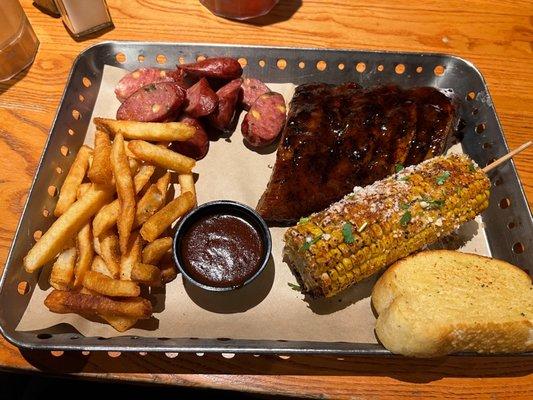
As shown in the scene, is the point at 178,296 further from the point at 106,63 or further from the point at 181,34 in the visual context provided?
the point at 181,34

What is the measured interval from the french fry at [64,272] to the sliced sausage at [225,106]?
1206mm

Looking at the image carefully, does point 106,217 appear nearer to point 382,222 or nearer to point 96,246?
point 96,246

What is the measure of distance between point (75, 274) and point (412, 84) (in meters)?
2.56

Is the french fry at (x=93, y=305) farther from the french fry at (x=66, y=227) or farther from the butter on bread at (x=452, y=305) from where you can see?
the butter on bread at (x=452, y=305)

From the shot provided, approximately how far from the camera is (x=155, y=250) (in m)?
2.36

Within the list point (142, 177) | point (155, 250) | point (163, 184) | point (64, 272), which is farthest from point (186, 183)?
point (64, 272)

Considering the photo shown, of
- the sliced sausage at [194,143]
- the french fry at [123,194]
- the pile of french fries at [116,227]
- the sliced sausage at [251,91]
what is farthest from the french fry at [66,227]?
the sliced sausage at [251,91]

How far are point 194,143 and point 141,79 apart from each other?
2.01ft

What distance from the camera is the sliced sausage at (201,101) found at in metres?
2.87

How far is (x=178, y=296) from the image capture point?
2.53 meters

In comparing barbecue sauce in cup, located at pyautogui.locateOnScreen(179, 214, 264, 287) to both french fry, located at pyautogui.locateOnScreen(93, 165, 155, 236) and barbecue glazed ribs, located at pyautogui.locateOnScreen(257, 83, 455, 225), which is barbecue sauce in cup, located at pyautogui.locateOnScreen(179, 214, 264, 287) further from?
french fry, located at pyautogui.locateOnScreen(93, 165, 155, 236)

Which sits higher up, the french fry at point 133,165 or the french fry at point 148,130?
the french fry at point 148,130

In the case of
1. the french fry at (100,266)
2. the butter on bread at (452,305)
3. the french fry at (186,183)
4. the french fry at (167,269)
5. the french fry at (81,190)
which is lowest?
the butter on bread at (452,305)

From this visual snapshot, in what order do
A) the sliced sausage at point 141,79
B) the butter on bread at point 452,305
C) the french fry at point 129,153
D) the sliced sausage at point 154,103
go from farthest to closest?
the sliced sausage at point 141,79, the sliced sausage at point 154,103, the french fry at point 129,153, the butter on bread at point 452,305
